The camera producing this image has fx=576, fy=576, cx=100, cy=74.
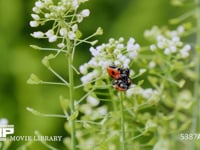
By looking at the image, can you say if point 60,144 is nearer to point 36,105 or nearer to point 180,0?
point 36,105

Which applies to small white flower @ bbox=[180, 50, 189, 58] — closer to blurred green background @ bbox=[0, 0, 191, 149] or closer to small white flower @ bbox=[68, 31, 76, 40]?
small white flower @ bbox=[68, 31, 76, 40]

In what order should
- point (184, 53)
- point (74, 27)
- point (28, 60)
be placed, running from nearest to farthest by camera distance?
1. point (74, 27)
2. point (184, 53)
3. point (28, 60)

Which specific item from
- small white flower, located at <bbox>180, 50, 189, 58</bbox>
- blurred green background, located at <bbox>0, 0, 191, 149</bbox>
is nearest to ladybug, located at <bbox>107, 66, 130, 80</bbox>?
small white flower, located at <bbox>180, 50, 189, 58</bbox>

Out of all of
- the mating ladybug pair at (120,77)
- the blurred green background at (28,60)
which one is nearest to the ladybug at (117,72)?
the mating ladybug pair at (120,77)

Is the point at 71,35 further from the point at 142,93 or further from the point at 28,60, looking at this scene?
the point at 28,60

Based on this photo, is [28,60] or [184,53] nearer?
[184,53]

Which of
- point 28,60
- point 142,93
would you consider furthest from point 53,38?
point 28,60
